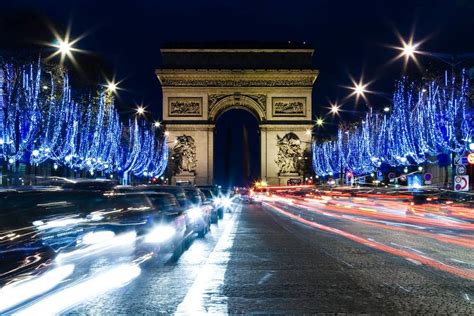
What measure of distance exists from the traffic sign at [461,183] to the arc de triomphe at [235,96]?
185 ft

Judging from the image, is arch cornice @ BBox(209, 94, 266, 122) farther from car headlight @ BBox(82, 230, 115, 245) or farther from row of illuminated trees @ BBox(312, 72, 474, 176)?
car headlight @ BBox(82, 230, 115, 245)

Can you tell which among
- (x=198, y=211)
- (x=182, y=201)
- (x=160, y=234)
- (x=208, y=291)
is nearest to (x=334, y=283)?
(x=208, y=291)

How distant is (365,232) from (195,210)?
21.4 ft

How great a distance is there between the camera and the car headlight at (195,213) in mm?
16278

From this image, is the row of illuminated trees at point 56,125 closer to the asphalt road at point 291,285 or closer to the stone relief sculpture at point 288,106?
the stone relief sculpture at point 288,106

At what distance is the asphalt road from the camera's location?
334 inches

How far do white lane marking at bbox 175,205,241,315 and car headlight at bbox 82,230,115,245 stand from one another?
4.54 ft

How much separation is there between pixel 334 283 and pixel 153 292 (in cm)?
271

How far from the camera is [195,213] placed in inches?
682

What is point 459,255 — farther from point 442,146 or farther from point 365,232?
point 442,146

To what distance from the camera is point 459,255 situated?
14.5m

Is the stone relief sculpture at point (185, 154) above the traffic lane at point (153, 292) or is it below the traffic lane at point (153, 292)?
above

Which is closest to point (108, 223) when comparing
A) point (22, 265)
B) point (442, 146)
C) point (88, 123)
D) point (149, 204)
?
point (149, 204)

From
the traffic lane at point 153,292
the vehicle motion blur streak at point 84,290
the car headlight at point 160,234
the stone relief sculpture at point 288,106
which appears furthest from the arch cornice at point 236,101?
the vehicle motion blur streak at point 84,290
